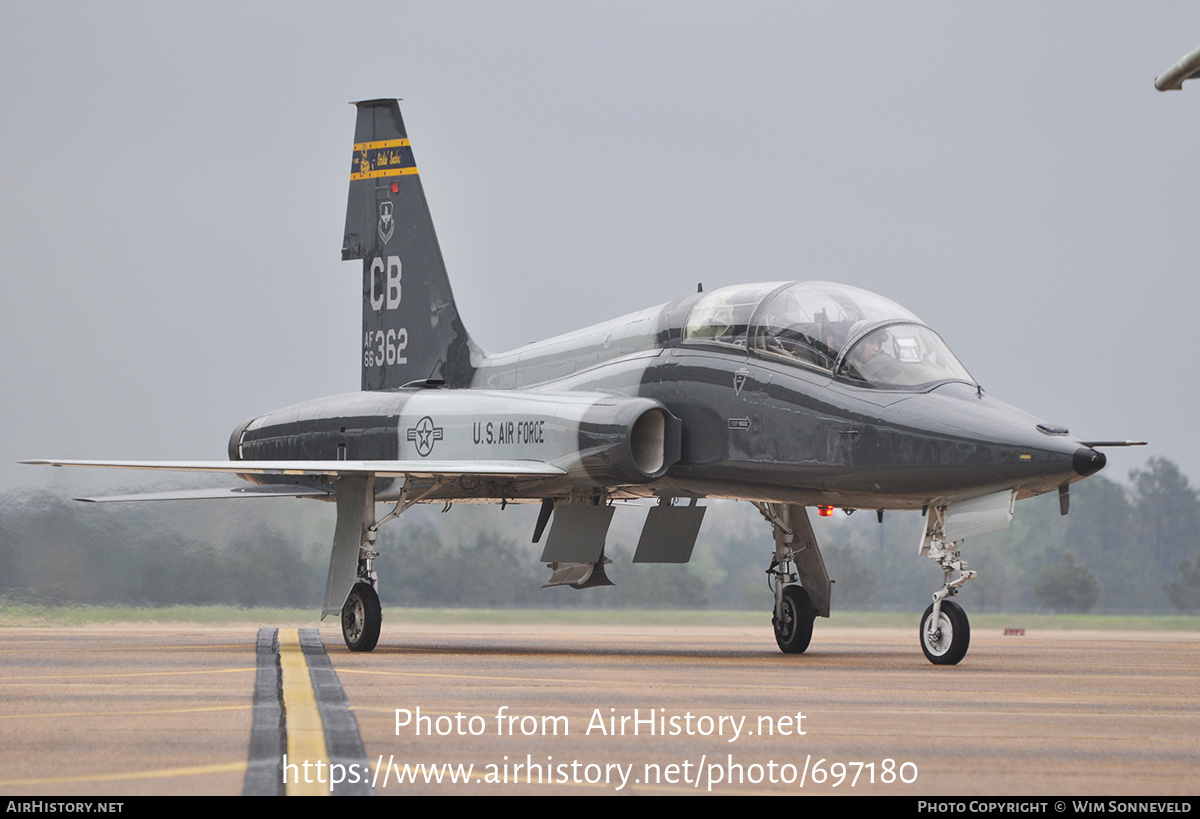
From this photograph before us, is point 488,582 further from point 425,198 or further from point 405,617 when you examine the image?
point 425,198

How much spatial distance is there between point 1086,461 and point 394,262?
32.7 ft

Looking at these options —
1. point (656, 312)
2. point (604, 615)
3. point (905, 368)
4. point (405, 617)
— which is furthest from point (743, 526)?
point (905, 368)

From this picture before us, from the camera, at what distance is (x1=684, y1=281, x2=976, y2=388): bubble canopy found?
1193 centimetres

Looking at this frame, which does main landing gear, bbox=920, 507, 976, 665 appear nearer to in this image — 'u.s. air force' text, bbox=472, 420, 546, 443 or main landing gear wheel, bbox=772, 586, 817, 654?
main landing gear wheel, bbox=772, 586, 817, 654

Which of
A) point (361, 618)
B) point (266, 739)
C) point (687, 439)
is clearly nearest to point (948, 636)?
point (687, 439)

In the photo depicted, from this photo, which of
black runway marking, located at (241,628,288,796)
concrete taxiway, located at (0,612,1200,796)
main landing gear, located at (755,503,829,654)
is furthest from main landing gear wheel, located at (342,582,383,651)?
main landing gear, located at (755,503,829,654)

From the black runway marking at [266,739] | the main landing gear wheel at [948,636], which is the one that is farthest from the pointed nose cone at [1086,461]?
the black runway marking at [266,739]

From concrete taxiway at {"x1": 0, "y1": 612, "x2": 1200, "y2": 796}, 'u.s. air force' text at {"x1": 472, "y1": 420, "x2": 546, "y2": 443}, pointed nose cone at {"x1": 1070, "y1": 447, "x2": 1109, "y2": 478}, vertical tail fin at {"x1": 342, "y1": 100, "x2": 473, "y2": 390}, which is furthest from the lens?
vertical tail fin at {"x1": 342, "y1": 100, "x2": 473, "y2": 390}

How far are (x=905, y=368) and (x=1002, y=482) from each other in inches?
53.0

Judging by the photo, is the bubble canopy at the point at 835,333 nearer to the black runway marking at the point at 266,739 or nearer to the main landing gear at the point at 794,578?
the main landing gear at the point at 794,578

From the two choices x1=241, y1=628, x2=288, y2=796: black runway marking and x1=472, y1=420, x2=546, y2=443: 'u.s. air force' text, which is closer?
x1=241, y1=628, x2=288, y2=796: black runway marking

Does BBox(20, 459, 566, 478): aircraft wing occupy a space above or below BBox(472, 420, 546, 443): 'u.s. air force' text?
below

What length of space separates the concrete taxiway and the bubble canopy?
2.34 m

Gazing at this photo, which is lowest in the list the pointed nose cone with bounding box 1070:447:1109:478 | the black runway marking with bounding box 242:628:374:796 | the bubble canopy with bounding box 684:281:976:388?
the black runway marking with bounding box 242:628:374:796
